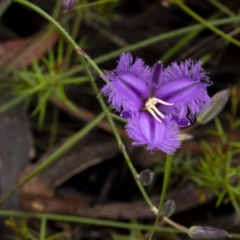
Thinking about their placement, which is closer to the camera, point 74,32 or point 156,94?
point 156,94

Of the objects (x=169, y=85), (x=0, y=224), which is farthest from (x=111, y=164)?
(x=169, y=85)

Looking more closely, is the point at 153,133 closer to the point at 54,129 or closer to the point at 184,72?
the point at 184,72

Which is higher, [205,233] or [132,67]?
[132,67]

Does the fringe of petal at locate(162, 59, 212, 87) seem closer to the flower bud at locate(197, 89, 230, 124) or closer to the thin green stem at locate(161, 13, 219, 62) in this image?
the flower bud at locate(197, 89, 230, 124)

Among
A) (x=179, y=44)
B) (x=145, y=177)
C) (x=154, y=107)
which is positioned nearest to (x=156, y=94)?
(x=154, y=107)

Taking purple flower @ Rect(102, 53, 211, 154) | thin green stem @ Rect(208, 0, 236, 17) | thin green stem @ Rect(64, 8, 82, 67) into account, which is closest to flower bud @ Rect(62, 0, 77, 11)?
purple flower @ Rect(102, 53, 211, 154)

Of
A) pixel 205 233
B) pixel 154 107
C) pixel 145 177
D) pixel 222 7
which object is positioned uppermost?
pixel 222 7

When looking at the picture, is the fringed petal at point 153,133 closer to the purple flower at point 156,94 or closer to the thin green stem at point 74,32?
the purple flower at point 156,94

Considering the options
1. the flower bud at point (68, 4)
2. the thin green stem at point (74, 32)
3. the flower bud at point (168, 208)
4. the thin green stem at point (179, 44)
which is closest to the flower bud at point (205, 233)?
the flower bud at point (168, 208)

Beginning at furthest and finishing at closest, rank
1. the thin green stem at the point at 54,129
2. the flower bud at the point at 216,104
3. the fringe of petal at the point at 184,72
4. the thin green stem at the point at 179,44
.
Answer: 1. the thin green stem at the point at 54,129
2. the thin green stem at the point at 179,44
3. the flower bud at the point at 216,104
4. the fringe of petal at the point at 184,72
